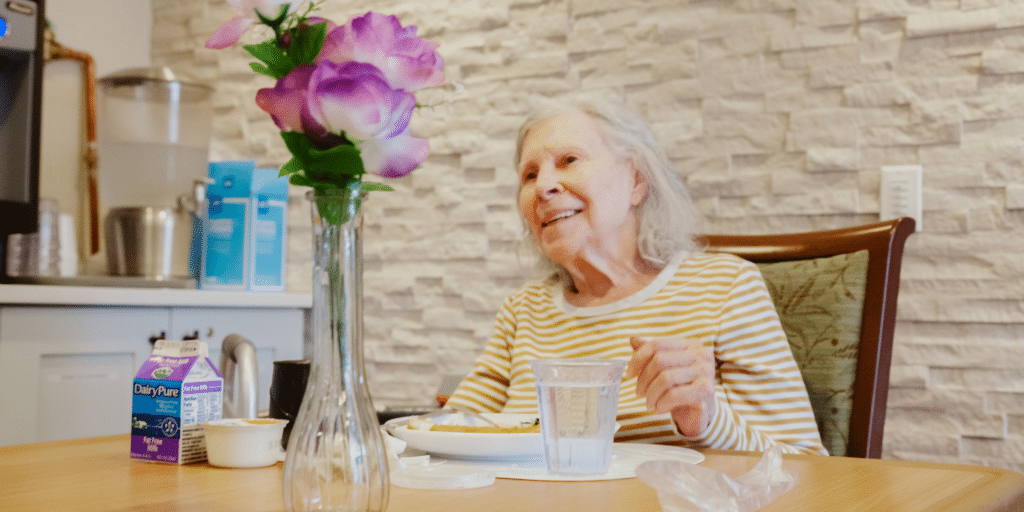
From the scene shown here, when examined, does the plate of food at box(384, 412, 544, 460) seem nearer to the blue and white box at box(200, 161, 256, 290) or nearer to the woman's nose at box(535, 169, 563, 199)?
the woman's nose at box(535, 169, 563, 199)

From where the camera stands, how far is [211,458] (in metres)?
0.90

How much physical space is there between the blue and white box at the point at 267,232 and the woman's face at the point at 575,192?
97cm

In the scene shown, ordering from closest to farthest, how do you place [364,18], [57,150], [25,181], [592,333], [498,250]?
[364,18], [592,333], [25,181], [498,250], [57,150]

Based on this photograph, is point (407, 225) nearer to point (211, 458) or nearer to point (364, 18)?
point (211, 458)

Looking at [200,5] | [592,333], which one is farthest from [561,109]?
[200,5]

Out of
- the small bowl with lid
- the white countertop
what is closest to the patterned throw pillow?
the small bowl with lid

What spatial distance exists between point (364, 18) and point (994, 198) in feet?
4.91

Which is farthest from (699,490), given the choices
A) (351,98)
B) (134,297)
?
(134,297)

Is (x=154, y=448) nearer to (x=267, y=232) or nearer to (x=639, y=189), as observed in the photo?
(x=639, y=189)

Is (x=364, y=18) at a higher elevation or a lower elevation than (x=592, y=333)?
higher

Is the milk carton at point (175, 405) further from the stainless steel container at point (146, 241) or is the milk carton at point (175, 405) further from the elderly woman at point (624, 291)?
the stainless steel container at point (146, 241)

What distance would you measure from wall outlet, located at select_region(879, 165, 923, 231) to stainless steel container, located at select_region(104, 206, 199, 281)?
169 cm

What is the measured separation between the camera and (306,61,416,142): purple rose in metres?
0.52

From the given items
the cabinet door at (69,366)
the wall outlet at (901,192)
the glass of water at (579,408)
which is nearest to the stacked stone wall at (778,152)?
the wall outlet at (901,192)
